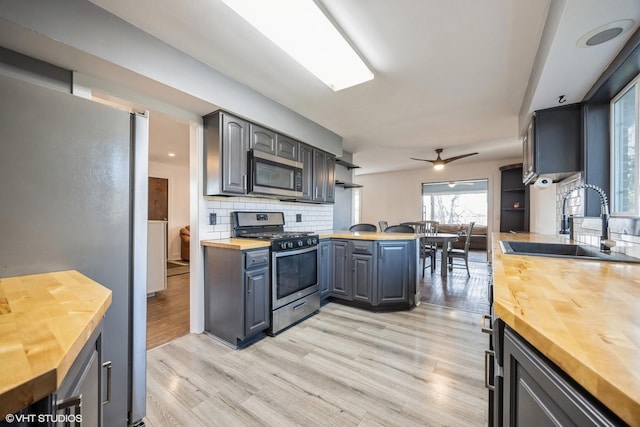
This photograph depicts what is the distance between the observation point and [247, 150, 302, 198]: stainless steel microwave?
8.44 feet

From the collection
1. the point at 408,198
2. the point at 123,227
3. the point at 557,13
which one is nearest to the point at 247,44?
the point at 123,227

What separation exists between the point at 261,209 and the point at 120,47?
72.7 inches

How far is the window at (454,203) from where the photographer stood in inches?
279

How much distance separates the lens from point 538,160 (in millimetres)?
2340

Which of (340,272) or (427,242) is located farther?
(427,242)

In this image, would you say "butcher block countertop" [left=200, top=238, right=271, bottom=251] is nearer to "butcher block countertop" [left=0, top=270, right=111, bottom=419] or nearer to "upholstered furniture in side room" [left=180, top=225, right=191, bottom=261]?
"butcher block countertop" [left=0, top=270, right=111, bottom=419]

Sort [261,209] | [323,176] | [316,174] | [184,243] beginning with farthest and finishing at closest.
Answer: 1. [184,243]
2. [323,176]
3. [316,174]
4. [261,209]

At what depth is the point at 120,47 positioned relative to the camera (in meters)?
1.62

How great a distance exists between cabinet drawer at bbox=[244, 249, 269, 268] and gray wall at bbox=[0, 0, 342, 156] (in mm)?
1356

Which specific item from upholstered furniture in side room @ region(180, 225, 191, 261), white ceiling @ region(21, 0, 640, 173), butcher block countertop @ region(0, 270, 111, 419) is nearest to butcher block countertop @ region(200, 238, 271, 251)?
butcher block countertop @ region(0, 270, 111, 419)

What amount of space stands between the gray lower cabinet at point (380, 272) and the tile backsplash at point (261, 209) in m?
0.92

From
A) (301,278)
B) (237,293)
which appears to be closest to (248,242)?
(237,293)

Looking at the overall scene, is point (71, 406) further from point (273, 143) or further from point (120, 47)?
point (273, 143)

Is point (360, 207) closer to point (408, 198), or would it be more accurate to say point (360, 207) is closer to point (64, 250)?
point (408, 198)
